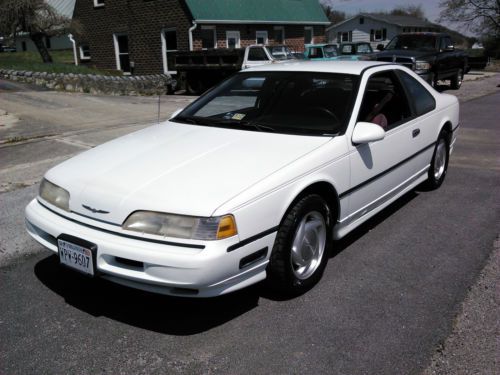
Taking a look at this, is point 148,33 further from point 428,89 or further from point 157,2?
point 428,89

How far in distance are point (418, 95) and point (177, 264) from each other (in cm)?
329

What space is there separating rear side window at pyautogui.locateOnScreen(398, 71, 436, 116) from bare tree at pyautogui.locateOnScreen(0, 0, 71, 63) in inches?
813

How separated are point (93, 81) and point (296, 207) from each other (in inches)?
580

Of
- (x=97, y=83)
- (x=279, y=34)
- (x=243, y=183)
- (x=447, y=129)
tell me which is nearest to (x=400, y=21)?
(x=279, y=34)

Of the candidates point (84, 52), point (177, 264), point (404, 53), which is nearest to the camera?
point (177, 264)

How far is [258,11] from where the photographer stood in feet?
76.2

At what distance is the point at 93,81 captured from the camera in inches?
647

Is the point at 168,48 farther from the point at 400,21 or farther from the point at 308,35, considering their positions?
the point at 400,21

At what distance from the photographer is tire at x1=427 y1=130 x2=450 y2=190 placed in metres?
5.43

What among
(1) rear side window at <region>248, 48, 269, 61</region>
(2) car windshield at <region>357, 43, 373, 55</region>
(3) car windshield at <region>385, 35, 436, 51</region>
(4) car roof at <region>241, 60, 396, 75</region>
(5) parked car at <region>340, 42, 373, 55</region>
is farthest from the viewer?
(2) car windshield at <region>357, 43, 373, 55</region>

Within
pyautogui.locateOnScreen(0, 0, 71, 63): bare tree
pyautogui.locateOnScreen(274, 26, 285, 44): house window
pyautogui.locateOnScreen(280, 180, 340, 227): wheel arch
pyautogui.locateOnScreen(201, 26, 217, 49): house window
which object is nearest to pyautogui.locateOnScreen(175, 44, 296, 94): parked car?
pyautogui.locateOnScreen(201, 26, 217, 49): house window

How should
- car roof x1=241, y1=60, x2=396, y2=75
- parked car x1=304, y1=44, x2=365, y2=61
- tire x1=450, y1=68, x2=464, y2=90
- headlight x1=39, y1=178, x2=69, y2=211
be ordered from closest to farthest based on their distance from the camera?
headlight x1=39, y1=178, x2=69, y2=211 → car roof x1=241, y1=60, x2=396, y2=75 → tire x1=450, y1=68, x2=464, y2=90 → parked car x1=304, y1=44, x2=365, y2=61

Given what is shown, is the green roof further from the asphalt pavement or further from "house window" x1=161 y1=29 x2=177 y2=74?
the asphalt pavement

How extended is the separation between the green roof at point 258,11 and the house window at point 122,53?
18.2ft
